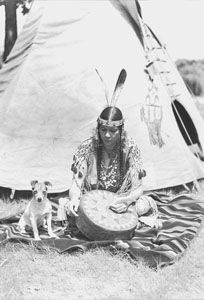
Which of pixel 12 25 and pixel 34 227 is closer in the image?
→ pixel 34 227

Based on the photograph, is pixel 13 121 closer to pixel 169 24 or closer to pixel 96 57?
pixel 96 57

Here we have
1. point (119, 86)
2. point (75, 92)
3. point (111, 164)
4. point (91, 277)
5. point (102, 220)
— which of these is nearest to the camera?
point (91, 277)

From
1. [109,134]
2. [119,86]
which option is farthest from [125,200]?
[119,86]

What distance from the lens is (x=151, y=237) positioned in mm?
3793

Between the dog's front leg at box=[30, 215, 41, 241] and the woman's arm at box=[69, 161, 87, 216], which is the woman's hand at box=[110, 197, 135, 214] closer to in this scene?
the woman's arm at box=[69, 161, 87, 216]

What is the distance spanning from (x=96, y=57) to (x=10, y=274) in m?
2.46

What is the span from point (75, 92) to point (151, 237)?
5.59 feet

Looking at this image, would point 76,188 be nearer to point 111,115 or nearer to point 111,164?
point 111,164

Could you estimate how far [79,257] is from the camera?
11.2ft

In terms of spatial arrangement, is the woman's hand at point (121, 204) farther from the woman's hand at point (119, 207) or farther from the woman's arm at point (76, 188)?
the woman's arm at point (76, 188)

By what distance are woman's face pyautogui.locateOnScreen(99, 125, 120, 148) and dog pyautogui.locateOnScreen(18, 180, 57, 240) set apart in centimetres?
57

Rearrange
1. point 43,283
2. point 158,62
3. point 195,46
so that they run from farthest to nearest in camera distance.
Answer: point 195,46
point 158,62
point 43,283

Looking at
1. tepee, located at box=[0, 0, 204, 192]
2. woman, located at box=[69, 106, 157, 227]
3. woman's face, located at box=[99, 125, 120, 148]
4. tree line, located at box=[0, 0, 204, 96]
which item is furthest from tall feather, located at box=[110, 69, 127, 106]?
tree line, located at box=[0, 0, 204, 96]

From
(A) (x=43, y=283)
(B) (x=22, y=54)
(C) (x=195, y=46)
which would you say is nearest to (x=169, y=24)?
(C) (x=195, y=46)
